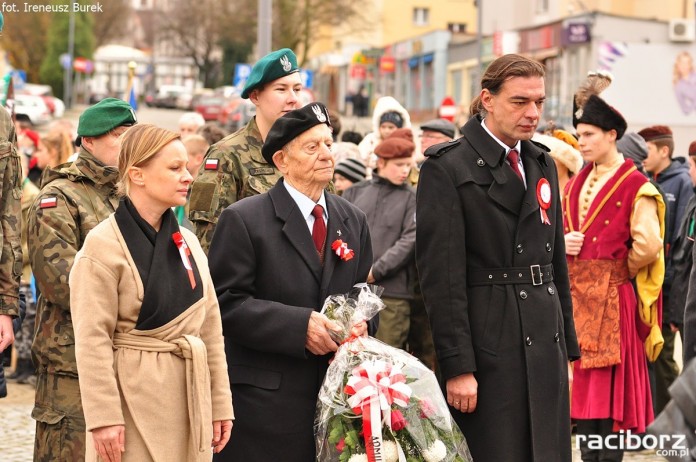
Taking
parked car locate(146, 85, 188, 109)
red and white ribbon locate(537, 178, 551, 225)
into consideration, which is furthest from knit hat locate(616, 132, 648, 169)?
parked car locate(146, 85, 188, 109)

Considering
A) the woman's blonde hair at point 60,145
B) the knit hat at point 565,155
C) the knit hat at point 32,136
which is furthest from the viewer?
the knit hat at point 32,136

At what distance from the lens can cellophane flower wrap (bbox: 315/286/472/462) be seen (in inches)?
189

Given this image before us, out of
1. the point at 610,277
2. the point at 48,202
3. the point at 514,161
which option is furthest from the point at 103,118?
the point at 610,277

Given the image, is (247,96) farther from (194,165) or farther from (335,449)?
(194,165)

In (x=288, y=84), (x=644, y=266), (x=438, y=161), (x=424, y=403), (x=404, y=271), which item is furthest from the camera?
(x=404, y=271)

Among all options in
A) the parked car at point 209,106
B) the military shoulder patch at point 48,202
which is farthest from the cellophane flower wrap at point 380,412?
the parked car at point 209,106

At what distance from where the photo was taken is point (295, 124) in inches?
202

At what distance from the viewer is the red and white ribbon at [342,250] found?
16.7 feet

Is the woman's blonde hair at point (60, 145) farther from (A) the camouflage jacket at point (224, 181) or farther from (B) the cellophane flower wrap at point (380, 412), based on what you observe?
(B) the cellophane flower wrap at point (380, 412)

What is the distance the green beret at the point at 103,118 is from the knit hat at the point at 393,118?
5.21 meters

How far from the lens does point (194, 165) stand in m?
9.92

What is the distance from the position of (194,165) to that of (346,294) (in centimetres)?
504

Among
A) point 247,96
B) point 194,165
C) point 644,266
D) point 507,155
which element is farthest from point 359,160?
point 507,155

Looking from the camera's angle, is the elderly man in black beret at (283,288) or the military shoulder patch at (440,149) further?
the military shoulder patch at (440,149)
